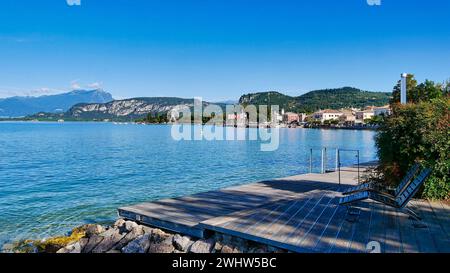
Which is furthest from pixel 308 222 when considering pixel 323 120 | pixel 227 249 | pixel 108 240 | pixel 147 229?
pixel 323 120

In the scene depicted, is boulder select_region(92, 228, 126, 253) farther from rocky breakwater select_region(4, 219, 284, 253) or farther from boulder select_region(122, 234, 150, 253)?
boulder select_region(122, 234, 150, 253)

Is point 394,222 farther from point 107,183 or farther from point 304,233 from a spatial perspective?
point 107,183

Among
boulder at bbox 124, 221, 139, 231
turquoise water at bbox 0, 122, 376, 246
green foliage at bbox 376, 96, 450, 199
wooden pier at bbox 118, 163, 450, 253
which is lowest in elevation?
turquoise water at bbox 0, 122, 376, 246

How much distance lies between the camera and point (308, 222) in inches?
262

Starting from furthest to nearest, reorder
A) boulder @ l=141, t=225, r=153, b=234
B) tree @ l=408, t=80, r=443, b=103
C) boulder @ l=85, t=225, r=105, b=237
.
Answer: tree @ l=408, t=80, r=443, b=103 → boulder @ l=85, t=225, r=105, b=237 → boulder @ l=141, t=225, r=153, b=234

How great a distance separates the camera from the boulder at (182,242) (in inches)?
284

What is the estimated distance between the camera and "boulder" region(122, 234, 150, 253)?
7414 millimetres

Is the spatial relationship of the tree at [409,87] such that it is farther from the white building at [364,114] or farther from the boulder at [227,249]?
the white building at [364,114]

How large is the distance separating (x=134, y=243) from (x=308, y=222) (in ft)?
12.1

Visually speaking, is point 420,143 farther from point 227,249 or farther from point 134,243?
point 134,243

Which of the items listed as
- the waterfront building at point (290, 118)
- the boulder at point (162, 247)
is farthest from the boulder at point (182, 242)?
the waterfront building at point (290, 118)

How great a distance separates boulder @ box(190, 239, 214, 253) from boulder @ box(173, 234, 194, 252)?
0.87 ft

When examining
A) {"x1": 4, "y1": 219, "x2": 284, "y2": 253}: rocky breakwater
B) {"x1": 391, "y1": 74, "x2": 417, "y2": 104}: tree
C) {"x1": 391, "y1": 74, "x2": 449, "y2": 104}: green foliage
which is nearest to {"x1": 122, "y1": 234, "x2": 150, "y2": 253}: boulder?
{"x1": 4, "y1": 219, "x2": 284, "y2": 253}: rocky breakwater
